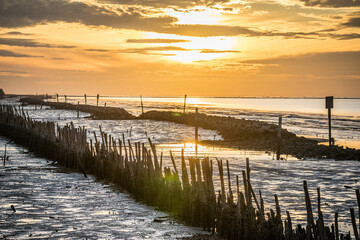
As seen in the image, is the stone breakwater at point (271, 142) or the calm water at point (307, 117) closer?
the stone breakwater at point (271, 142)

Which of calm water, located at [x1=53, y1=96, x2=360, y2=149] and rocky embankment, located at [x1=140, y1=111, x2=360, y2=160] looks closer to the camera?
rocky embankment, located at [x1=140, y1=111, x2=360, y2=160]

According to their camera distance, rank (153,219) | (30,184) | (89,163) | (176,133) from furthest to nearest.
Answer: (176,133) → (89,163) → (30,184) → (153,219)

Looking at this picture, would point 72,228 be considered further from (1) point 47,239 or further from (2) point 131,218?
(2) point 131,218

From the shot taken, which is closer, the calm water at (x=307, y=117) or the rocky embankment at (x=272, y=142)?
the rocky embankment at (x=272, y=142)

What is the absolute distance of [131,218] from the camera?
884 centimetres

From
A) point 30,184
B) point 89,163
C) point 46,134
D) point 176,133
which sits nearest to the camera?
point 30,184

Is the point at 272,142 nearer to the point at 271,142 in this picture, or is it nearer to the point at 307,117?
the point at 271,142

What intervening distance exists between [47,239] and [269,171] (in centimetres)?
962


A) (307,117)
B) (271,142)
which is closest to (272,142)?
(271,142)

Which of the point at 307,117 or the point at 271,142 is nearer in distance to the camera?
the point at 271,142

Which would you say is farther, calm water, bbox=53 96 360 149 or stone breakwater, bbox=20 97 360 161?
calm water, bbox=53 96 360 149

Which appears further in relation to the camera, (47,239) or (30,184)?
(30,184)

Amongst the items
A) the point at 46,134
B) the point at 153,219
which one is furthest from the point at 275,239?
the point at 46,134

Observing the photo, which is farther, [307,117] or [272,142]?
[307,117]
